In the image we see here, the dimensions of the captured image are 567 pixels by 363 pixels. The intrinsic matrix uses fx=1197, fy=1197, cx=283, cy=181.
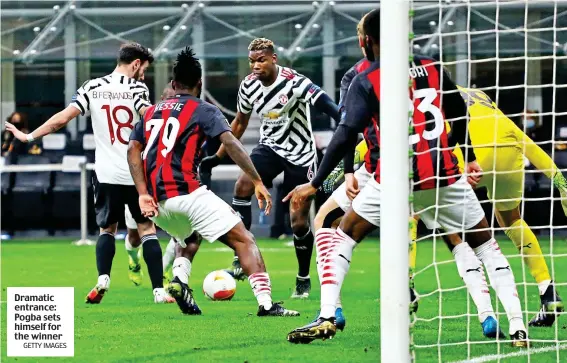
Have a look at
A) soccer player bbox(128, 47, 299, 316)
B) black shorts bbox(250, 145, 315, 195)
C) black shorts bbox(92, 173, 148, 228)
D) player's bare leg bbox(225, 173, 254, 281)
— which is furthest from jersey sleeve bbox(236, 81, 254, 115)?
soccer player bbox(128, 47, 299, 316)

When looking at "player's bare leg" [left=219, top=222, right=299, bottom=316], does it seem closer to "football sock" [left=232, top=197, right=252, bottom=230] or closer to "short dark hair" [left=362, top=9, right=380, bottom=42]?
"short dark hair" [left=362, top=9, right=380, bottom=42]

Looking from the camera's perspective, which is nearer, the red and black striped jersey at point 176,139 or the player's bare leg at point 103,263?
the red and black striped jersey at point 176,139

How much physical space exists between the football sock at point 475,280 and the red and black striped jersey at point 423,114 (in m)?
0.50

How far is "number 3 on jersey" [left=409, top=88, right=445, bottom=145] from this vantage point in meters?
5.62

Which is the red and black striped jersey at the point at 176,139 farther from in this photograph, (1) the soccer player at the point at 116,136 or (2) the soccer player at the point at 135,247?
(2) the soccer player at the point at 135,247

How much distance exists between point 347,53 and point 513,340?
11.3 metres

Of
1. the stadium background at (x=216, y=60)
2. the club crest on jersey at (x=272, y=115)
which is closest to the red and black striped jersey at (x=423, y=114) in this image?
the club crest on jersey at (x=272, y=115)

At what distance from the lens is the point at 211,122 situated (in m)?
6.87

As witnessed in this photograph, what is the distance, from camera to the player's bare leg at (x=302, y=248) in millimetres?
8523

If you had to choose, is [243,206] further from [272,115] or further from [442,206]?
[442,206]

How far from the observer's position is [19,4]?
17125mm

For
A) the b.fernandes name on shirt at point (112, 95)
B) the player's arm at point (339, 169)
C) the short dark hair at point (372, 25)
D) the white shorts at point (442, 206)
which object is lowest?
the white shorts at point (442, 206)

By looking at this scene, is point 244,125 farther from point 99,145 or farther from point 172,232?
point 172,232

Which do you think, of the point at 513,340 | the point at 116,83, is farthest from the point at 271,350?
the point at 116,83
